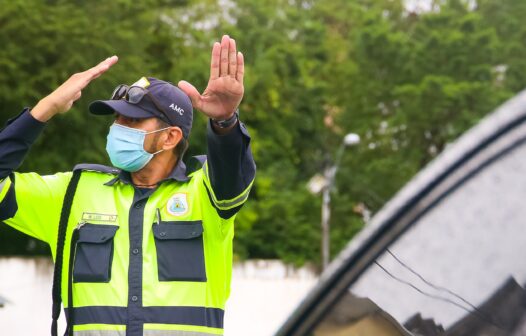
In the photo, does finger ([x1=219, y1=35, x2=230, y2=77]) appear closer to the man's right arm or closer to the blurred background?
the man's right arm

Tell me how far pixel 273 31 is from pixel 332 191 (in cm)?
586

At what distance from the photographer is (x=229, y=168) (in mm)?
3295

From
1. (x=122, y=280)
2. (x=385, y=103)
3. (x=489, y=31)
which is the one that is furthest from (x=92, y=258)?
(x=385, y=103)

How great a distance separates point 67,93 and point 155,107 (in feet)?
1.06

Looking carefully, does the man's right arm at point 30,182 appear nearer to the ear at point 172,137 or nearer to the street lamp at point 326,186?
the ear at point 172,137

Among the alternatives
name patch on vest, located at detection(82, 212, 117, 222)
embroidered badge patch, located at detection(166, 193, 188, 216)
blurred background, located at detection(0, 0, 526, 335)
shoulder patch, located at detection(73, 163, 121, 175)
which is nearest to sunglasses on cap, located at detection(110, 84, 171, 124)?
shoulder patch, located at detection(73, 163, 121, 175)

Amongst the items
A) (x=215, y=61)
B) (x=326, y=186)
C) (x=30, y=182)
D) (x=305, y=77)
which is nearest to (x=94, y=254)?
(x=30, y=182)

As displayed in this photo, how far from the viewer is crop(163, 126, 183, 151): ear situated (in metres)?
3.83

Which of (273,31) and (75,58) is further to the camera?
(273,31)

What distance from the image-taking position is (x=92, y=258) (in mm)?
3393

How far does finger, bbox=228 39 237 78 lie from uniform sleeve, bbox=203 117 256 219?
20cm

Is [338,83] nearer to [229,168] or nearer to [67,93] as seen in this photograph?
[67,93]

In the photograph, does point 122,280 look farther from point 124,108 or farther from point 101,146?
point 101,146

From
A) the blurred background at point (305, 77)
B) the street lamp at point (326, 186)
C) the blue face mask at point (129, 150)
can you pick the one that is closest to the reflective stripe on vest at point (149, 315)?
the blue face mask at point (129, 150)
